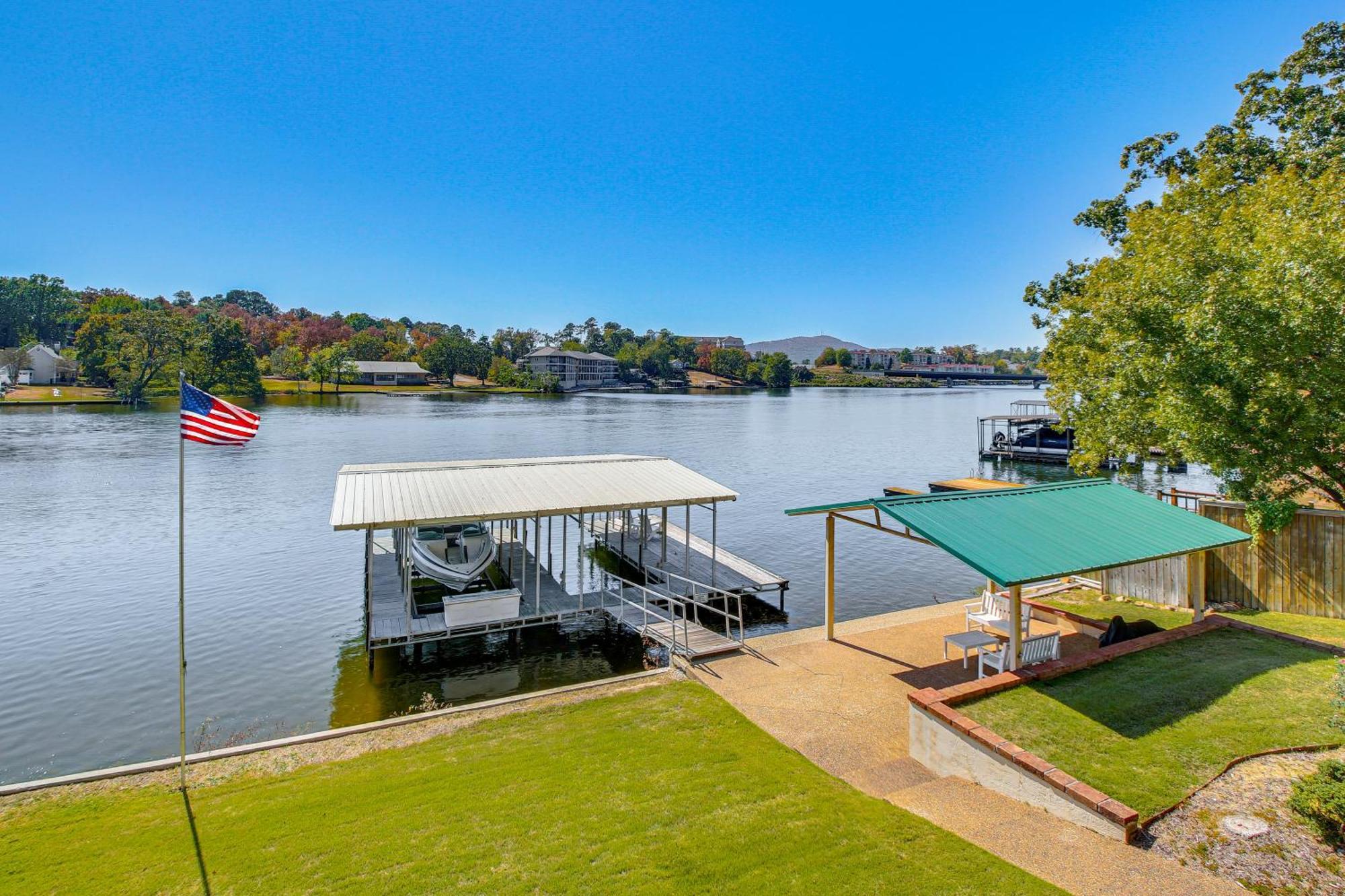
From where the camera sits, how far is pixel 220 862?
6.19 m

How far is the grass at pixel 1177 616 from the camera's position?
35.2ft

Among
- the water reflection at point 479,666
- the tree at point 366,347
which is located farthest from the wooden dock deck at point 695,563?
the tree at point 366,347

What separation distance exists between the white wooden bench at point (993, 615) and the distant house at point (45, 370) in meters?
122

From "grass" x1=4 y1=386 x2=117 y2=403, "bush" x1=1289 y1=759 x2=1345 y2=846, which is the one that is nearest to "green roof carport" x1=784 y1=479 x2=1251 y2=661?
"bush" x1=1289 y1=759 x2=1345 y2=846

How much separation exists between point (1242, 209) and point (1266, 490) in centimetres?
684

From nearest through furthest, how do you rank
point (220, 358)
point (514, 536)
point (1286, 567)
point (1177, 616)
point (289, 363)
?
point (1286, 567), point (1177, 616), point (514, 536), point (220, 358), point (289, 363)

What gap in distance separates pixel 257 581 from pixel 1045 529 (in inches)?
787

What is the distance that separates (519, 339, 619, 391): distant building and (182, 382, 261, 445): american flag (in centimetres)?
14035

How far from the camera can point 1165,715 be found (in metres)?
7.72

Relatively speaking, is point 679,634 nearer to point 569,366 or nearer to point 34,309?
point 569,366

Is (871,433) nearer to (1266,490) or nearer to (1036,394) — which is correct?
(1266,490)

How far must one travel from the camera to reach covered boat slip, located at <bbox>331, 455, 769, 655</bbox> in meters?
13.6

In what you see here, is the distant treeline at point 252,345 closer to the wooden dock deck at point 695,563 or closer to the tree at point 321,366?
the tree at point 321,366

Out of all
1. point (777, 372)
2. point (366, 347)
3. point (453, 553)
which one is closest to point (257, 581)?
point (453, 553)
